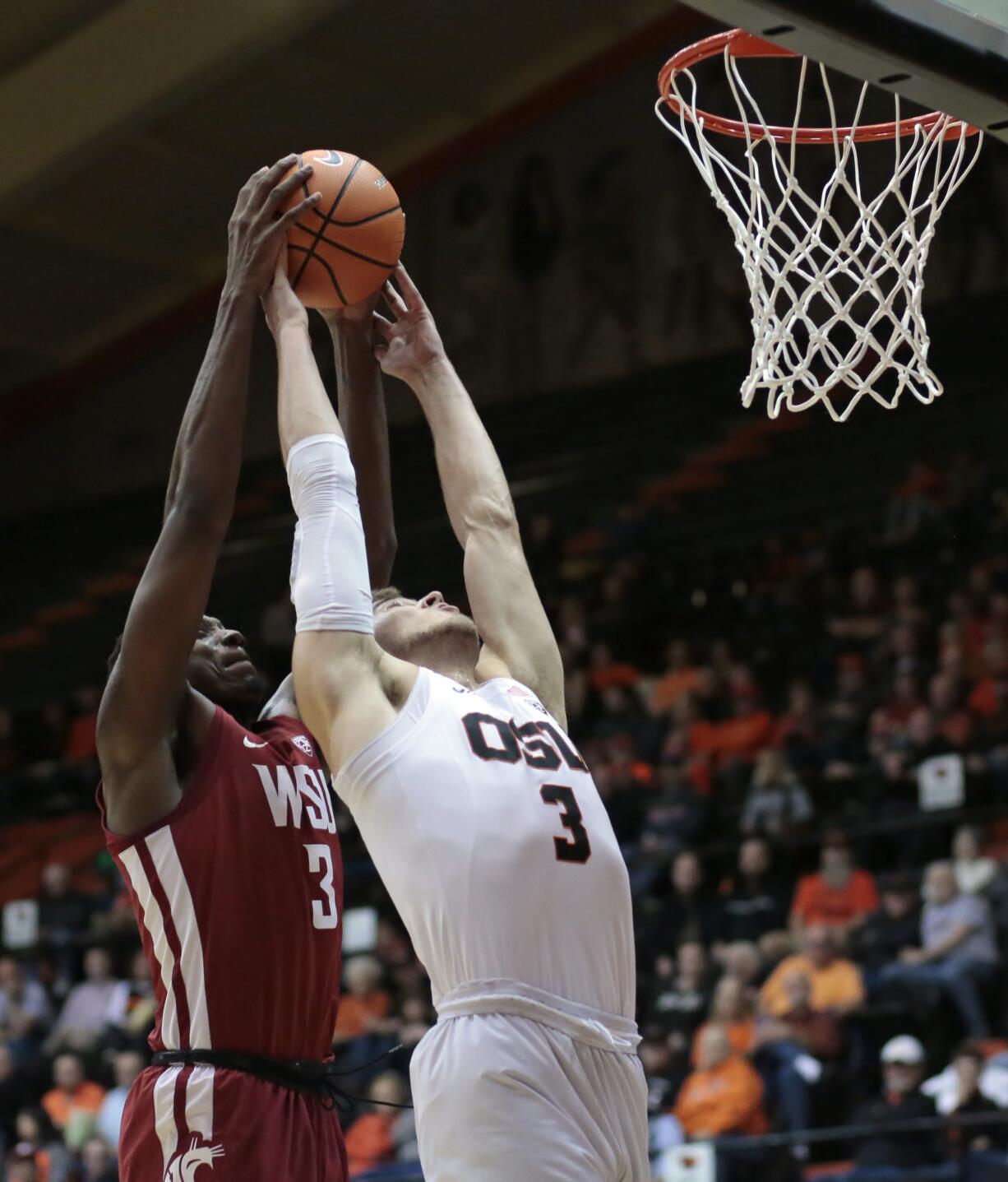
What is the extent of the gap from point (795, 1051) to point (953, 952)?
0.95m

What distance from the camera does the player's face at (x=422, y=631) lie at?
3.77m

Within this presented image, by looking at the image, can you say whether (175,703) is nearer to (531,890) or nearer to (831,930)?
(531,890)

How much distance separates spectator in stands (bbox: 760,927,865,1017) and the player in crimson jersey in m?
5.39

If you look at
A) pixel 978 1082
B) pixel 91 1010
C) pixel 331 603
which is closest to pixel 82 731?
pixel 91 1010

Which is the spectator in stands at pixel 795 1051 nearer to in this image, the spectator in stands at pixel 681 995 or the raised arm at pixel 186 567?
the spectator in stands at pixel 681 995

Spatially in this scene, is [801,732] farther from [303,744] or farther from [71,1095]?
[303,744]

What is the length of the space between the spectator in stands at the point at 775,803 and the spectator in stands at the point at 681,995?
102 cm

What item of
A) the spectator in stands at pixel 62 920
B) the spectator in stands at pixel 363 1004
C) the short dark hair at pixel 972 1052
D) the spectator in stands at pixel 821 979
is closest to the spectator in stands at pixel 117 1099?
the spectator in stands at pixel 363 1004

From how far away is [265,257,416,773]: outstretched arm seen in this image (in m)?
3.39

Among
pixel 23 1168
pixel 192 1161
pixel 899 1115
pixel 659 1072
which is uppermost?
pixel 192 1161

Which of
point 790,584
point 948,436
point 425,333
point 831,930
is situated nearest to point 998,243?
point 948,436

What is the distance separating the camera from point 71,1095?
34.7 feet

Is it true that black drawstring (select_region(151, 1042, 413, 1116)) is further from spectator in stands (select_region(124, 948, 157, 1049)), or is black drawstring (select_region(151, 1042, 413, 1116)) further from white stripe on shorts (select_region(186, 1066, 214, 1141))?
spectator in stands (select_region(124, 948, 157, 1049))

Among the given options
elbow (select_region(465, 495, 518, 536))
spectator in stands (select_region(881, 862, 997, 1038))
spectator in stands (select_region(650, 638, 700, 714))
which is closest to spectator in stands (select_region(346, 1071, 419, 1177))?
spectator in stands (select_region(881, 862, 997, 1038))
